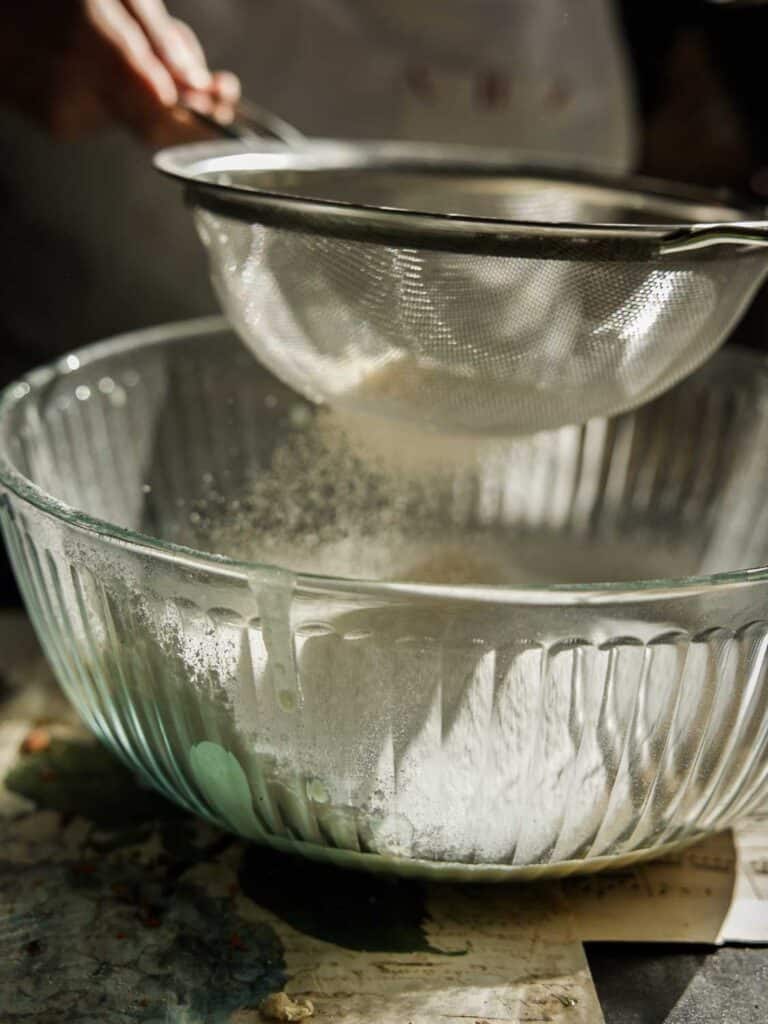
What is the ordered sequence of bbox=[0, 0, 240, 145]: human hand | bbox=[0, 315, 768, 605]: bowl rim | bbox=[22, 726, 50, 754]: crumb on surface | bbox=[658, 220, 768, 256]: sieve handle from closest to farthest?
bbox=[0, 315, 768, 605]: bowl rim → bbox=[658, 220, 768, 256]: sieve handle → bbox=[22, 726, 50, 754]: crumb on surface → bbox=[0, 0, 240, 145]: human hand

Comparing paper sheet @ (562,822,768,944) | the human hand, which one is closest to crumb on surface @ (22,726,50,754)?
paper sheet @ (562,822,768,944)

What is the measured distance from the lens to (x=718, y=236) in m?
0.59

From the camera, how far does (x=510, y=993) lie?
0.53m

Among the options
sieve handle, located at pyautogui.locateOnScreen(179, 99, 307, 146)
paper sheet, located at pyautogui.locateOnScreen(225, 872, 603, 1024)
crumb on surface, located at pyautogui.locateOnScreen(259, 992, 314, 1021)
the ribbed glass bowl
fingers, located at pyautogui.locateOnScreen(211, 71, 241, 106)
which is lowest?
paper sheet, located at pyautogui.locateOnScreen(225, 872, 603, 1024)

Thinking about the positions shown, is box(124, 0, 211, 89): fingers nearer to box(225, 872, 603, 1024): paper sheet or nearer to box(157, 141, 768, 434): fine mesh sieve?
box(157, 141, 768, 434): fine mesh sieve

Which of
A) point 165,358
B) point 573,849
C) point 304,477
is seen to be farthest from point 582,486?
point 573,849

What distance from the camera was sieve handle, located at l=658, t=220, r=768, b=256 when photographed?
22.6 inches

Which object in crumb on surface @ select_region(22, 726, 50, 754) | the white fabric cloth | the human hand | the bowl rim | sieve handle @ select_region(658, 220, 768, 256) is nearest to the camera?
the bowl rim

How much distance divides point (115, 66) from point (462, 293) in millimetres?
338

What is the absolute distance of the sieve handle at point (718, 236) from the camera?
574 millimetres

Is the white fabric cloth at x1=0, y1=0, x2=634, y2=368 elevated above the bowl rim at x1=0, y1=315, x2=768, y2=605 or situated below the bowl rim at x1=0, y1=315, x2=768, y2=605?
above

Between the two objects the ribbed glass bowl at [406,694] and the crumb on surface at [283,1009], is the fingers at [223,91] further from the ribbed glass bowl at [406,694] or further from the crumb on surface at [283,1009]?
the crumb on surface at [283,1009]

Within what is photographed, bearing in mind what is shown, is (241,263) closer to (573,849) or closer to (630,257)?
(630,257)

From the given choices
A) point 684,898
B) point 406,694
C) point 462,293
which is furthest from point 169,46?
point 684,898
